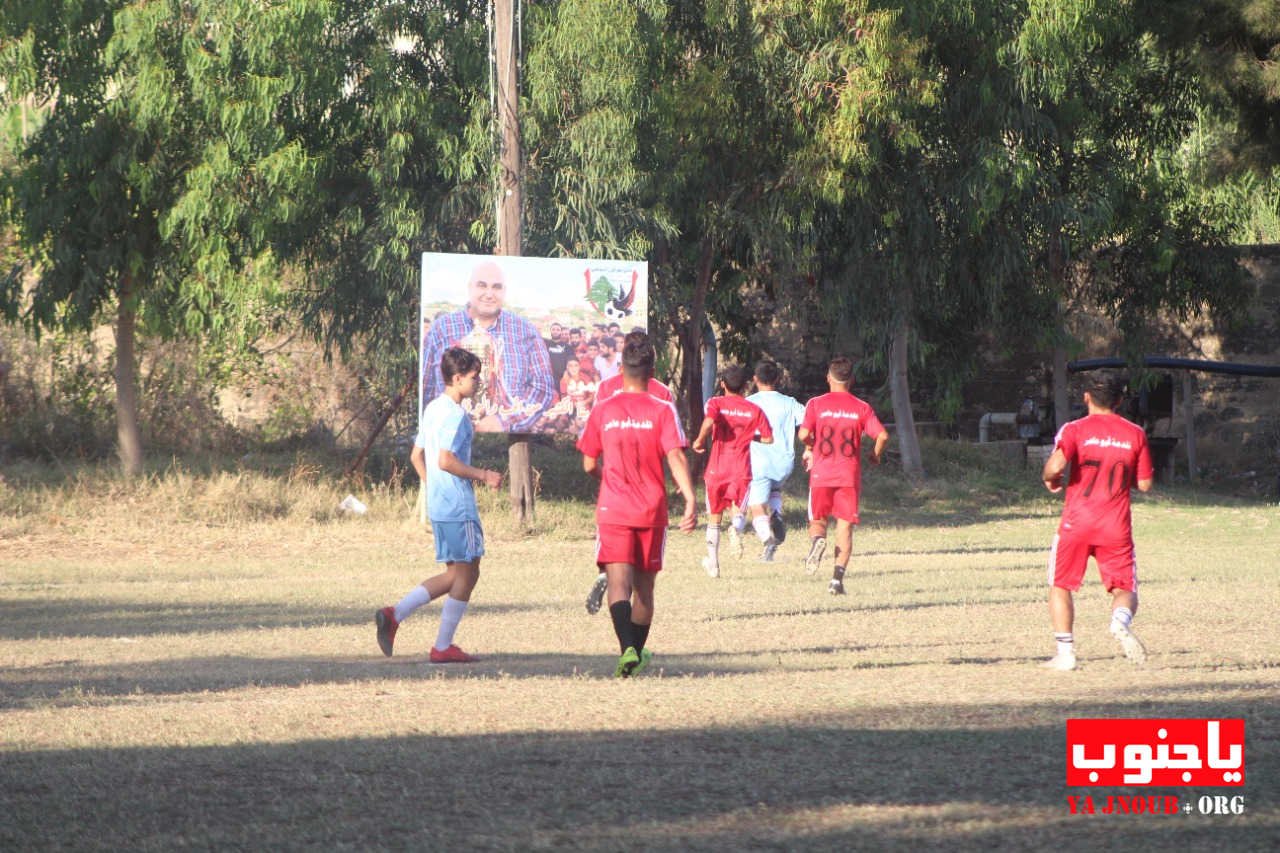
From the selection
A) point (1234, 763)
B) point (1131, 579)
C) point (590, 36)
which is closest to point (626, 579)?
point (1131, 579)

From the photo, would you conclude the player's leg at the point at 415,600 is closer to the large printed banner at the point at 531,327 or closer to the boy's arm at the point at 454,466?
the boy's arm at the point at 454,466

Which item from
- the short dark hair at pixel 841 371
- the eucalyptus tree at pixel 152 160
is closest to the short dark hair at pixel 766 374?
the short dark hair at pixel 841 371

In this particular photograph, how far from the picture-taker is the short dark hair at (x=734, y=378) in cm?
1559

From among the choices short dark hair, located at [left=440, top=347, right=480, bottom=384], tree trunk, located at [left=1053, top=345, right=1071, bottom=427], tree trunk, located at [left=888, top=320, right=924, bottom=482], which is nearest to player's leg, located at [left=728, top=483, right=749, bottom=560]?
short dark hair, located at [left=440, top=347, right=480, bottom=384]

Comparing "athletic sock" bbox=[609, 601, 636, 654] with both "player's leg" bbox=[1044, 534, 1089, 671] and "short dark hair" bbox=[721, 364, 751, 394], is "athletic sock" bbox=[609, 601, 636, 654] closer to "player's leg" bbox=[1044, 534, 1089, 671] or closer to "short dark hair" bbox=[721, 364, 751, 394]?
"player's leg" bbox=[1044, 534, 1089, 671]

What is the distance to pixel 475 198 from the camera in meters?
21.7

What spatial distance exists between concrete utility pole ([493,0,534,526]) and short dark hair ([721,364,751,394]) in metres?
5.92

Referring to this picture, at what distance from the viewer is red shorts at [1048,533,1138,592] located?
965 centimetres

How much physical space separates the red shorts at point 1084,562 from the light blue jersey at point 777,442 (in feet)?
22.1

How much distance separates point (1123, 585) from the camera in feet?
31.9

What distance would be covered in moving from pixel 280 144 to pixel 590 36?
160 inches

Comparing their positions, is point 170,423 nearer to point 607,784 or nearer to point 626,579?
point 626,579

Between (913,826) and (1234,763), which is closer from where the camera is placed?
(913,826)

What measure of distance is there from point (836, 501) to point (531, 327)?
7.21 metres
